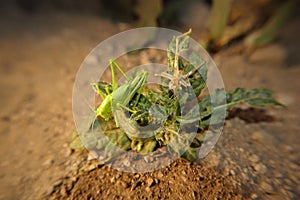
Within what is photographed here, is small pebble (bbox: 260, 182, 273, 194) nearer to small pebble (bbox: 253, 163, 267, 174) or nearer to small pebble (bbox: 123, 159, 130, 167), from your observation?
small pebble (bbox: 253, 163, 267, 174)

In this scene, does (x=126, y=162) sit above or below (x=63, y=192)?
above

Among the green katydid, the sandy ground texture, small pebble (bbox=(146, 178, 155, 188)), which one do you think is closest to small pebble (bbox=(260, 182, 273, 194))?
the sandy ground texture

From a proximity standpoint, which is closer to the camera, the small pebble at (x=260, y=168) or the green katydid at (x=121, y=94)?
the green katydid at (x=121, y=94)

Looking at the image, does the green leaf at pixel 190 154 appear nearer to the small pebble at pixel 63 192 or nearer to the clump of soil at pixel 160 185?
the clump of soil at pixel 160 185

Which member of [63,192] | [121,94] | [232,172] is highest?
[121,94]

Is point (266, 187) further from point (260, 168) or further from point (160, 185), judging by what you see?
point (160, 185)

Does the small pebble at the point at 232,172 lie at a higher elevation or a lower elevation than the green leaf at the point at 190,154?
lower

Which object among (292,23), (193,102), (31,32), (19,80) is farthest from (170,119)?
(31,32)

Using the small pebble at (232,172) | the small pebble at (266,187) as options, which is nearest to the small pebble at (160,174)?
the small pebble at (232,172)

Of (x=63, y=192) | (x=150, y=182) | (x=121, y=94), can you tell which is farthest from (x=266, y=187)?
(x=63, y=192)
